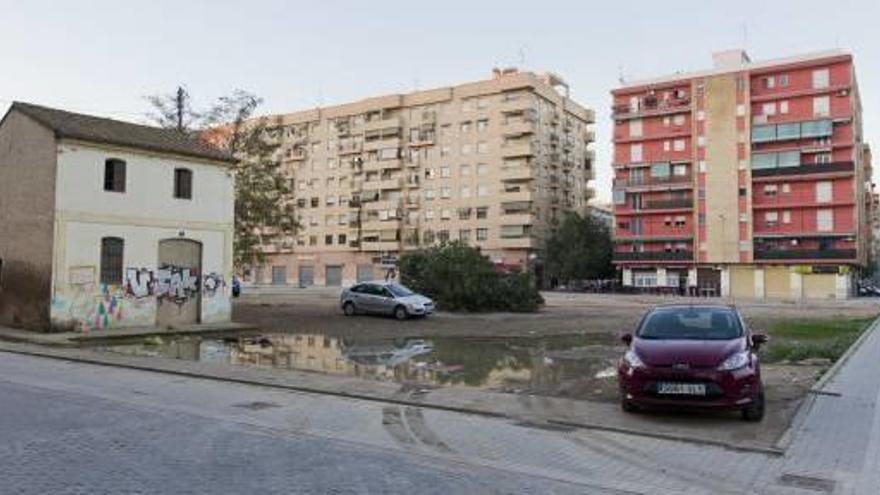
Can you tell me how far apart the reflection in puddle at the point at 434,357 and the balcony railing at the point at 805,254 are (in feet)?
184

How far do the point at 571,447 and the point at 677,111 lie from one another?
7960 centimetres

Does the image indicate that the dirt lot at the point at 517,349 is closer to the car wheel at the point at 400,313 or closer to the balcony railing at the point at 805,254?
the car wheel at the point at 400,313

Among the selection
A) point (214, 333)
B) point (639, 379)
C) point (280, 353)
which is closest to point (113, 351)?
point (280, 353)

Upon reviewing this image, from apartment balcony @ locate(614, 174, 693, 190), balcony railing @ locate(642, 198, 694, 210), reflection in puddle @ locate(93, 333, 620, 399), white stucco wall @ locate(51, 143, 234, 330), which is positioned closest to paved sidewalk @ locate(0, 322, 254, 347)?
white stucco wall @ locate(51, 143, 234, 330)

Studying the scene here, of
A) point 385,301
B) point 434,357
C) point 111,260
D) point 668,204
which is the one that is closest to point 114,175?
point 111,260

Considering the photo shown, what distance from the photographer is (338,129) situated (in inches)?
4254

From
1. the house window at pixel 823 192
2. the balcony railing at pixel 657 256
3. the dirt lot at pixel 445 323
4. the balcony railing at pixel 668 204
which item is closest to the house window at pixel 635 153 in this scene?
the balcony railing at pixel 668 204

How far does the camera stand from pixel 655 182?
8531 centimetres

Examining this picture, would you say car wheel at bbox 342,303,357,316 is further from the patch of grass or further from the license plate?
the license plate

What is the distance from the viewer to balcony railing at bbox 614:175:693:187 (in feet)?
274

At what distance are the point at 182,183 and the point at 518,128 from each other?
6649 centimetres

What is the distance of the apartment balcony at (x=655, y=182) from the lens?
8344cm

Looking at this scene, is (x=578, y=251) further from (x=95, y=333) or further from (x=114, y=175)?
(x=95, y=333)

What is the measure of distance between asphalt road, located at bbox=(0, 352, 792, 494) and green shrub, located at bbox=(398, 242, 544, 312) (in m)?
27.0
